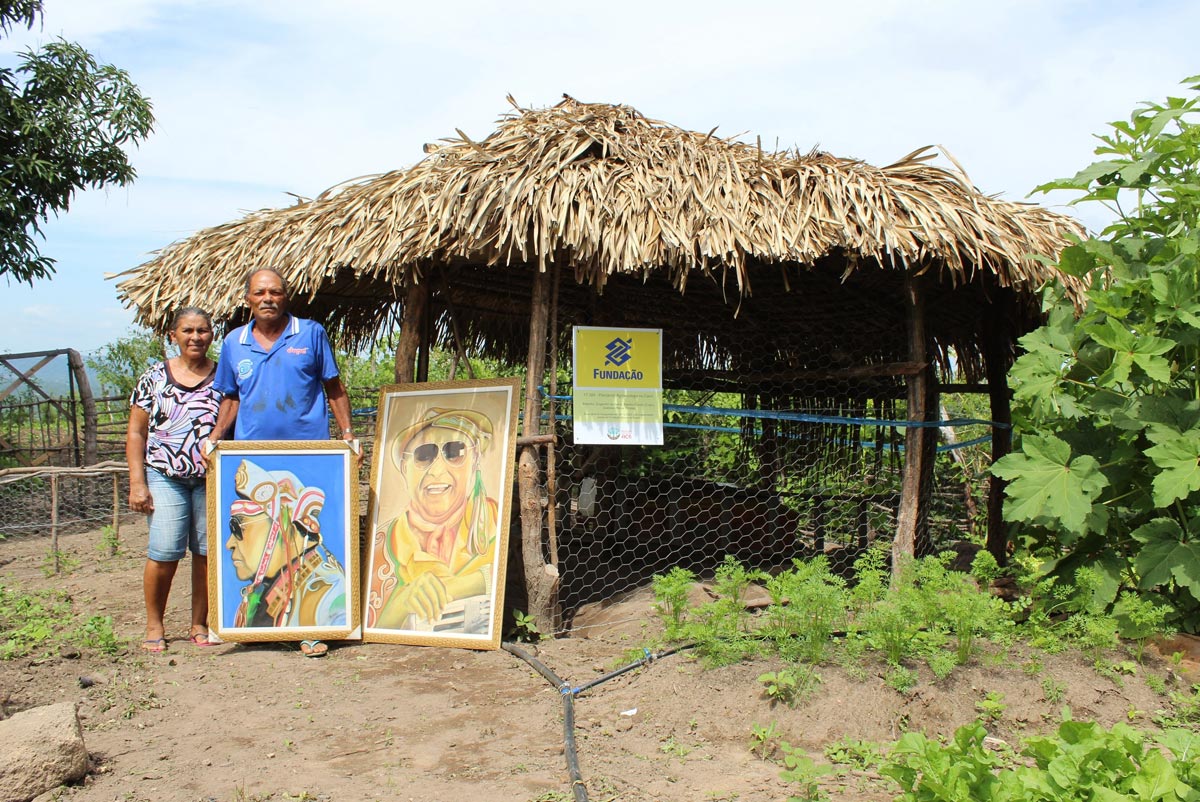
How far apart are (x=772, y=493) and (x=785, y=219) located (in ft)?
8.89

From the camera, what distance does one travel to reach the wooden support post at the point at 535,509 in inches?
188

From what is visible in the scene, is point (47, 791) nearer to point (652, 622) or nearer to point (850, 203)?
point (652, 622)

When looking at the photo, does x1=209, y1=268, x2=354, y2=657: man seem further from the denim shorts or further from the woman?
the denim shorts

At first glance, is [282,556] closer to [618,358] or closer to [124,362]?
[618,358]

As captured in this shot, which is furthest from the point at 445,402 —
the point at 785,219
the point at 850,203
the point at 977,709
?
the point at 977,709

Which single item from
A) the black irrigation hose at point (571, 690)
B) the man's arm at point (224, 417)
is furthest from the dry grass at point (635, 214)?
the black irrigation hose at point (571, 690)

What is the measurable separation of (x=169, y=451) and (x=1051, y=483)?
3.91 meters

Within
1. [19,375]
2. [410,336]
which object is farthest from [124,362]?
[410,336]

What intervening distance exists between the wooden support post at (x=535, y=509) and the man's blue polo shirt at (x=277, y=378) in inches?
40.6

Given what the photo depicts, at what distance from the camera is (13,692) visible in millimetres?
3736

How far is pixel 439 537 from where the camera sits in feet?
15.2

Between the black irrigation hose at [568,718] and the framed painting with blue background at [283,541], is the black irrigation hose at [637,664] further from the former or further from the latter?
the framed painting with blue background at [283,541]

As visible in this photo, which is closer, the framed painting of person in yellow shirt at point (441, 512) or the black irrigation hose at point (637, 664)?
the black irrigation hose at point (637, 664)

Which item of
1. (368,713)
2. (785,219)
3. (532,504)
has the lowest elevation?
(368,713)
